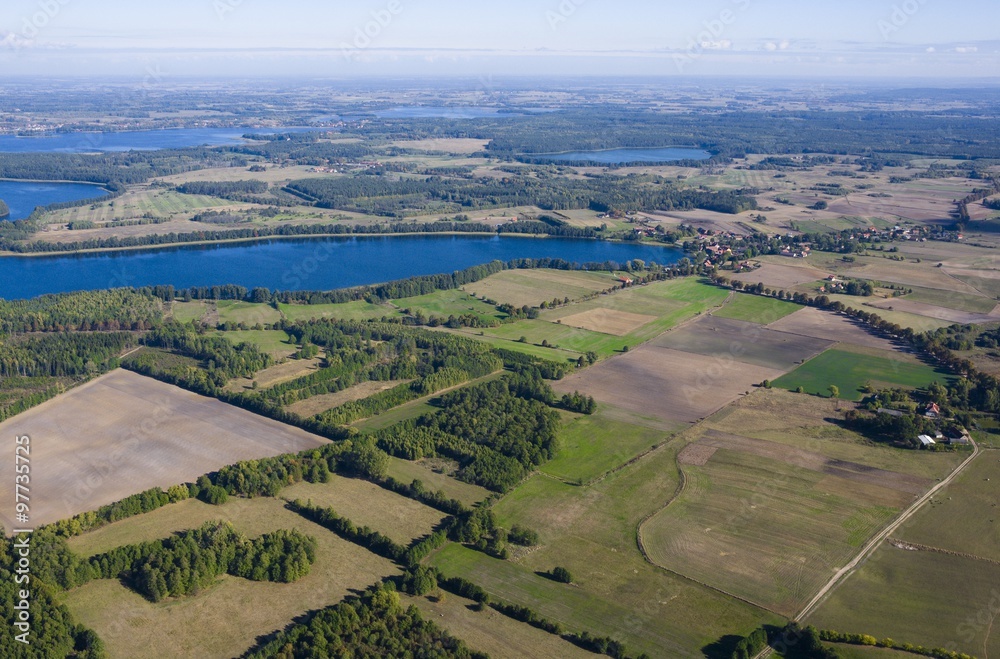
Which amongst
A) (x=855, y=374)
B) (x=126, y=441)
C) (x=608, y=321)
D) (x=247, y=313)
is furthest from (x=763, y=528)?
(x=247, y=313)

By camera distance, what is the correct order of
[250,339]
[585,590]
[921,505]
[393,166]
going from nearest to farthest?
[585,590] < [921,505] < [250,339] < [393,166]

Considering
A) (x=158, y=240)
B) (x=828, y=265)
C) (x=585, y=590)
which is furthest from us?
(x=158, y=240)

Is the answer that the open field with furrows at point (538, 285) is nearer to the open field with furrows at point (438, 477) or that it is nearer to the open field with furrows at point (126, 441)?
the open field with furrows at point (438, 477)

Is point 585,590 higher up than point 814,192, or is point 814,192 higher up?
point 814,192

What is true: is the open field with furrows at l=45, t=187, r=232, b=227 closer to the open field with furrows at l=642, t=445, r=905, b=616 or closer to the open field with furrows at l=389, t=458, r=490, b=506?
the open field with furrows at l=389, t=458, r=490, b=506

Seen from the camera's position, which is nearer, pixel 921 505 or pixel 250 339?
pixel 921 505

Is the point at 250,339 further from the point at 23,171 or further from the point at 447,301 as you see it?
the point at 23,171

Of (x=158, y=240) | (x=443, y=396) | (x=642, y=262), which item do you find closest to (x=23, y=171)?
(x=158, y=240)

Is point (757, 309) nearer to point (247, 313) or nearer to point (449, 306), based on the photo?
point (449, 306)
